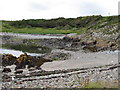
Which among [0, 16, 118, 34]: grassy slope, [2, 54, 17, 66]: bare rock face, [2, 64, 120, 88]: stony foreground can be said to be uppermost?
[0, 16, 118, 34]: grassy slope

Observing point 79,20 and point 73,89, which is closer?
Result: point 73,89

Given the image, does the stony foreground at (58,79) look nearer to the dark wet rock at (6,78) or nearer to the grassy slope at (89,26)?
the dark wet rock at (6,78)

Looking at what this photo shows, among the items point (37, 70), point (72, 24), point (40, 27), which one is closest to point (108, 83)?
point (37, 70)

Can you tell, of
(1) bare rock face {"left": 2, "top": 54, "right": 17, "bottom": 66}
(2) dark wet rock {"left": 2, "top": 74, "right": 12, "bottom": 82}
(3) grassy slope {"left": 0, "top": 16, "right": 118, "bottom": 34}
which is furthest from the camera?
→ (3) grassy slope {"left": 0, "top": 16, "right": 118, "bottom": 34}

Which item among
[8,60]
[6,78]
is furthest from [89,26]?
[6,78]

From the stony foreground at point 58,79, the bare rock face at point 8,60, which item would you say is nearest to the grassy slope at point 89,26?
the bare rock face at point 8,60

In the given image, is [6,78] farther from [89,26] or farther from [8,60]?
[89,26]

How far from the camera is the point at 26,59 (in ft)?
121

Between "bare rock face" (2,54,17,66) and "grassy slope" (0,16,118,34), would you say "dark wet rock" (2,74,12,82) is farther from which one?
"grassy slope" (0,16,118,34)

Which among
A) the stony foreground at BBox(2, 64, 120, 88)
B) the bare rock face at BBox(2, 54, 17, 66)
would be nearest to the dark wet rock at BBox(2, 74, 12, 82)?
the stony foreground at BBox(2, 64, 120, 88)

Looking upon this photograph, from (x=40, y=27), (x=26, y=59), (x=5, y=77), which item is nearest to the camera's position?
(x=5, y=77)

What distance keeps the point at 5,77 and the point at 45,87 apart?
24.3 feet

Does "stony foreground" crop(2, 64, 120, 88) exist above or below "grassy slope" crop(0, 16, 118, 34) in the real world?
below

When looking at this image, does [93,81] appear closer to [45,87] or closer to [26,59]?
[45,87]
